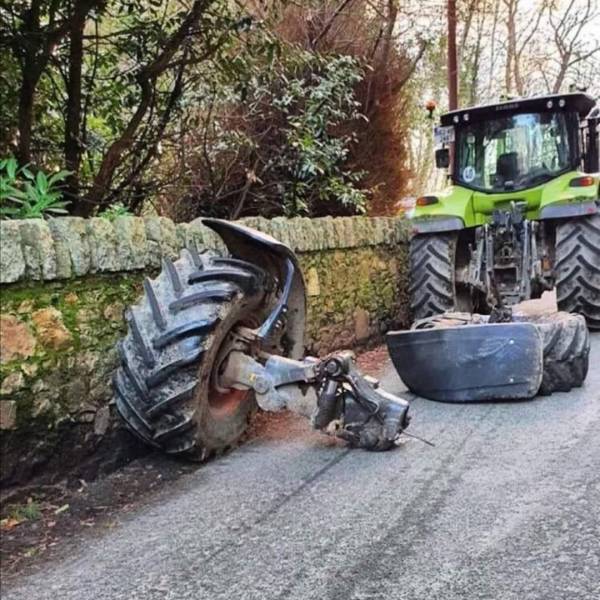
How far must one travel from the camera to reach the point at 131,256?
137 inches

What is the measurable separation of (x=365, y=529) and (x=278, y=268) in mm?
1483

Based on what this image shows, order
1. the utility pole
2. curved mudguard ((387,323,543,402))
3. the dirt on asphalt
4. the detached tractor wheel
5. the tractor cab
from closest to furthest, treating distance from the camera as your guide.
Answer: the dirt on asphalt → curved mudguard ((387,323,543,402)) → the detached tractor wheel → the tractor cab → the utility pole

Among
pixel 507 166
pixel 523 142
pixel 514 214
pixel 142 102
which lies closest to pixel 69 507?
pixel 142 102

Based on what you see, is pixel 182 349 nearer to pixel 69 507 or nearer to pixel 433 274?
pixel 69 507

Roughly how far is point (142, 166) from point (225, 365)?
104 inches

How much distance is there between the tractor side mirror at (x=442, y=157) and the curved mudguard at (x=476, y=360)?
11.9 ft

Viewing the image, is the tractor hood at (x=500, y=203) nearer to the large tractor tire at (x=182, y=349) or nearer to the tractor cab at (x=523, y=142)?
the tractor cab at (x=523, y=142)

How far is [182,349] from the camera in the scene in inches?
117

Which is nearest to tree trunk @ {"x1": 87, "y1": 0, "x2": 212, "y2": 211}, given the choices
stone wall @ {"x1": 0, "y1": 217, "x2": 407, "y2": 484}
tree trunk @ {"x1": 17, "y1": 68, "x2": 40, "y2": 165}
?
tree trunk @ {"x1": 17, "y1": 68, "x2": 40, "y2": 165}

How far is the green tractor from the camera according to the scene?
633 centimetres

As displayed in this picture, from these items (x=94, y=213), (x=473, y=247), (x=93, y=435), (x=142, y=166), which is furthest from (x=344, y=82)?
(x=93, y=435)

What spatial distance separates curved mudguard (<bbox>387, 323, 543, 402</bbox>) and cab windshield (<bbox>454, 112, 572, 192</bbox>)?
3.14m

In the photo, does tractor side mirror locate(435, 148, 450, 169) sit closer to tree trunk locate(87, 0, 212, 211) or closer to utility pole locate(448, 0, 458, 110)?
tree trunk locate(87, 0, 212, 211)

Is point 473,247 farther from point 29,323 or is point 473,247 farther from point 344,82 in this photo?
point 29,323
